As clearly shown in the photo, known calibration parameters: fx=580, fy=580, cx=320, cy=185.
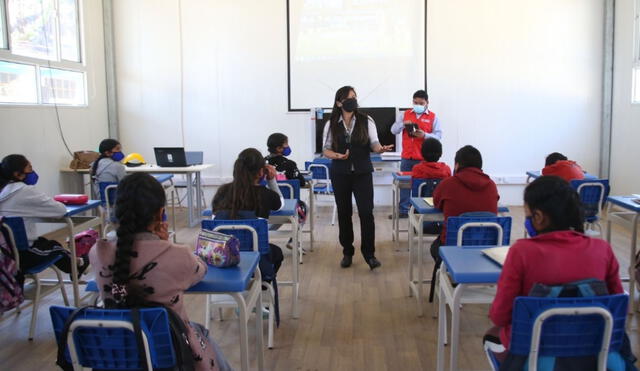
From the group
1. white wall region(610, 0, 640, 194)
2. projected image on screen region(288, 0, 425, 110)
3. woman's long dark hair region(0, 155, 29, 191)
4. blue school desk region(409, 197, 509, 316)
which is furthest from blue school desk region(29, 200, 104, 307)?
white wall region(610, 0, 640, 194)

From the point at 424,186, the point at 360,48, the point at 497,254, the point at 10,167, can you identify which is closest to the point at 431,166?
the point at 424,186

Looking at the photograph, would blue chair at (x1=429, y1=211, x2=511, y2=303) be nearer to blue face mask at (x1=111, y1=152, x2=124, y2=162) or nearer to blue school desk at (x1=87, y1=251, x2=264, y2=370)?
blue school desk at (x1=87, y1=251, x2=264, y2=370)

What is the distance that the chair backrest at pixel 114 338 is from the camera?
1691 millimetres

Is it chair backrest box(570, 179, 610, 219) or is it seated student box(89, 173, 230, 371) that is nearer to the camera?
seated student box(89, 173, 230, 371)

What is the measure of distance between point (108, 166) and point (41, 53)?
6.08 ft

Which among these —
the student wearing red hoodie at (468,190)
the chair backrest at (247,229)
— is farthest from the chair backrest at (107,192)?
the student wearing red hoodie at (468,190)

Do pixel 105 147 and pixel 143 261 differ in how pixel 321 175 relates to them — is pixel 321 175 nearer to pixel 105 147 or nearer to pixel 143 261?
pixel 105 147

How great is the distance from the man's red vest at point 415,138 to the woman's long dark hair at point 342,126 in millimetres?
1912

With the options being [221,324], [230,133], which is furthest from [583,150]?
[221,324]

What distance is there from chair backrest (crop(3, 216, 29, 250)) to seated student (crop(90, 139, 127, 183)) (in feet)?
7.13

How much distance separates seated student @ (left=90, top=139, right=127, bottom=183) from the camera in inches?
221

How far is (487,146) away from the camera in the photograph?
7789mm

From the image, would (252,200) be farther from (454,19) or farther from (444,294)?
(454,19)

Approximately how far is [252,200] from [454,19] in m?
5.26
